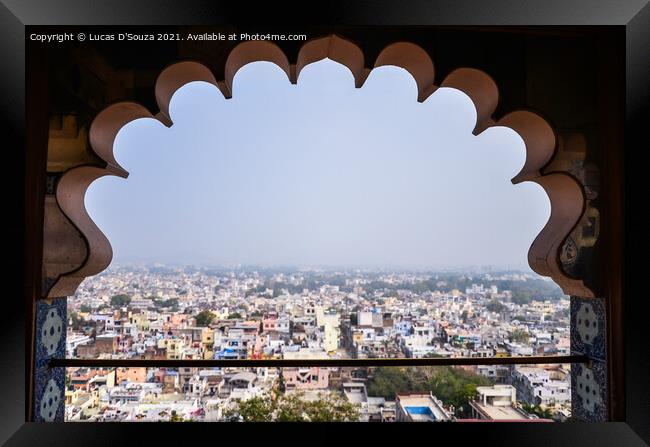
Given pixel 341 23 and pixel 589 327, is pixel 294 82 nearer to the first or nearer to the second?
pixel 341 23

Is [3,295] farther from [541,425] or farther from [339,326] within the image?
[541,425]

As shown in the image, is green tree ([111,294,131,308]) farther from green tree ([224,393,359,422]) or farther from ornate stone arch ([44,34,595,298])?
green tree ([224,393,359,422])

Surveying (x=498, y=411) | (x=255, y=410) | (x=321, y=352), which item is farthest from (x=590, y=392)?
(x=255, y=410)

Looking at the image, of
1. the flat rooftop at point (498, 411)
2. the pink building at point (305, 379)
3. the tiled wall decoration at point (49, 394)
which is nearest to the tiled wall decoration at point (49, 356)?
the tiled wall decoration at point (49, 394)

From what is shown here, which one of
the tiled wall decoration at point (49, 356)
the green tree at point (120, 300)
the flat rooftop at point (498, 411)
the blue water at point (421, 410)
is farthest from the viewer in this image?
the green tree at point (120, 300)

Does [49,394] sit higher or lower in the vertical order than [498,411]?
higher

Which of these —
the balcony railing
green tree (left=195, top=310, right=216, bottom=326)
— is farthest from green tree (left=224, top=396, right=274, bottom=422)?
green tree (left=195, top=310, right=216, bottom=326)

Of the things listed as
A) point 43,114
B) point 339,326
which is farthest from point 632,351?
point 43,114

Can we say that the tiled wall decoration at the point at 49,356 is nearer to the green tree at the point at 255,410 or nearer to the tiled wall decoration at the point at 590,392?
the green tree at the point at 255,410
